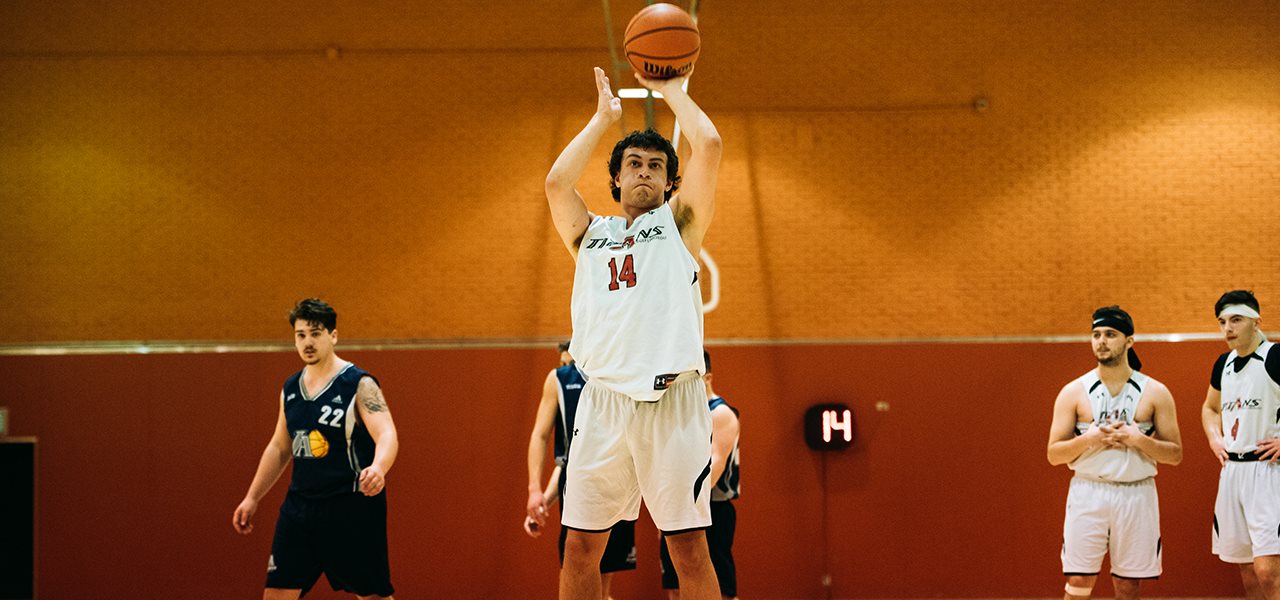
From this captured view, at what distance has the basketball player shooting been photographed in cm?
341

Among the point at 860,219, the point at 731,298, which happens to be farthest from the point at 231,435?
the point at 860,219

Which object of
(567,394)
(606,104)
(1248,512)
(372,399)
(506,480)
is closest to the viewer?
(606,104)

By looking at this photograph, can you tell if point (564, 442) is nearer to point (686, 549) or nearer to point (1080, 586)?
point (686, 549)

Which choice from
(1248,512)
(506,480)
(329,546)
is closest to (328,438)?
(329,546)

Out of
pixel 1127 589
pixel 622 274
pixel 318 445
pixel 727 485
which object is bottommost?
pixel 1127 589

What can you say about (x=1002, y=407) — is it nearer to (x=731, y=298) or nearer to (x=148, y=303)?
(x=731, y=298)

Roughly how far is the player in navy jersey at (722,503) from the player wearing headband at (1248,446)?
9.95 ft

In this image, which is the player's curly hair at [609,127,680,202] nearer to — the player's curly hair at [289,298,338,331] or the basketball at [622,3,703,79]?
the basketball at [622,3,703,79]

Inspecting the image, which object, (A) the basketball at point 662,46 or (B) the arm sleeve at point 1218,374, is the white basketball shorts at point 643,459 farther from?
(B) the arm sleeve at point 1218,374

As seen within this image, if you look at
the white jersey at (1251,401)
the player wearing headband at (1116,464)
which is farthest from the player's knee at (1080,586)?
the white jersey at (1251,401)

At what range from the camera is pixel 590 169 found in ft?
29.0

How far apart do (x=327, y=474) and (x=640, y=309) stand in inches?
101

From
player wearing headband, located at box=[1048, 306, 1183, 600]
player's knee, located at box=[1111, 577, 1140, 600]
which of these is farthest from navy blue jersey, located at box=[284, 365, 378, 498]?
player's knee, located at box=[1111, 577, 1140, 600]

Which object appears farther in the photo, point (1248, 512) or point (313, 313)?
point (1248, 512)
